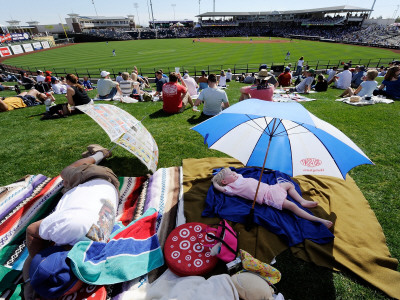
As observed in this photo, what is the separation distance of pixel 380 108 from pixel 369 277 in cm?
798

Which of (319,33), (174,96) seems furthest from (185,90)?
(319,33)

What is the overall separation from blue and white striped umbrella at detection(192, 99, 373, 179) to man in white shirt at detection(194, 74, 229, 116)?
3313mm

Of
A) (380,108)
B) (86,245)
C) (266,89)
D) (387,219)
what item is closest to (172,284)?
(86,245)

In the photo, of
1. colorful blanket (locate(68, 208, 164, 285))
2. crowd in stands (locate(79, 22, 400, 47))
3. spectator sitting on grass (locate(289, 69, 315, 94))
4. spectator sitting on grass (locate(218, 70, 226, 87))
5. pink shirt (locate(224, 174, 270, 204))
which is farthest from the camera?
crowd in stands (locate(79, 22, 400, 47))

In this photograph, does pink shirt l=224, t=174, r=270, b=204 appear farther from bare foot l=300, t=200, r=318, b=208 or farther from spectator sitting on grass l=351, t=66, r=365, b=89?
spectator sitting on grass l=351, t=66, r=365, b=89

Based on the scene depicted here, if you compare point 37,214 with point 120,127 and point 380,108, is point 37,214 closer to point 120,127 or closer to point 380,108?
point 120,127

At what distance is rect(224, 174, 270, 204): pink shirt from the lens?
3.21m

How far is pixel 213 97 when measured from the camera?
6402 mm

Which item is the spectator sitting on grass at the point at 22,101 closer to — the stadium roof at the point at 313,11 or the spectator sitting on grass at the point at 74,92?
the spectator sitting on grass at the point at 74,92

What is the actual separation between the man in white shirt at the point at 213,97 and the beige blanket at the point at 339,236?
327cm

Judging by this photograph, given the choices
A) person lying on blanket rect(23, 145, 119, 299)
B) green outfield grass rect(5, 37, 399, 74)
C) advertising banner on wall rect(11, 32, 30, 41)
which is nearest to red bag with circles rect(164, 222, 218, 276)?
person lying on blanket rect(23, 145, 119, 299)

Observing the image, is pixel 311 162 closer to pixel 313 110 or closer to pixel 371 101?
pixel 313 110

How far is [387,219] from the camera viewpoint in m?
3.18

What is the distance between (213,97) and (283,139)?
381 centimetres
